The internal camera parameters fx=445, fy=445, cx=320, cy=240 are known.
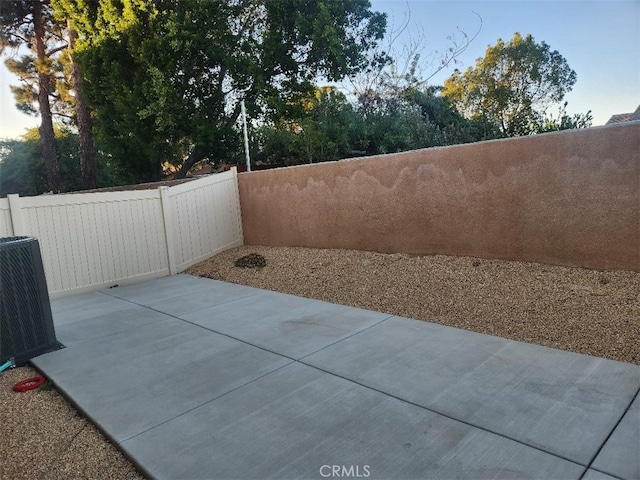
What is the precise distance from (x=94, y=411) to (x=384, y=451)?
213cm

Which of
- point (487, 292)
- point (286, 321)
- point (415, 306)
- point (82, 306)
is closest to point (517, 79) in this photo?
point (487, 292)

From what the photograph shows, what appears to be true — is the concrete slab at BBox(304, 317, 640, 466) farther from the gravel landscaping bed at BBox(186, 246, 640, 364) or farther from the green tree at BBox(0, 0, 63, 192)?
the green tree at BBox(0, 0, 63, 192)

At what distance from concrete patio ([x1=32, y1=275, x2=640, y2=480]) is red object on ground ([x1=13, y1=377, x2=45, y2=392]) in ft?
0.33

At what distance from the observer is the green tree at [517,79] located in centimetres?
2366

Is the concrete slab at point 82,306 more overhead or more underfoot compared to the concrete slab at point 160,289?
more overhead

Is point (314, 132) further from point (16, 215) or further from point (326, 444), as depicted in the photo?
point (326, 444)

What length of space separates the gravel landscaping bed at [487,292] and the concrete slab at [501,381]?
0.33 metres

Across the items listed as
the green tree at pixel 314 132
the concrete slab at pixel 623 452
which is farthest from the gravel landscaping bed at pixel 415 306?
the green tree at pixel 314 132

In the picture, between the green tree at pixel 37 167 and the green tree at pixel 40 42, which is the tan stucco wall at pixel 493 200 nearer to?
the green tree at pixel 40 42

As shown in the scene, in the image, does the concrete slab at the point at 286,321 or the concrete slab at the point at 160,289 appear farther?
the concrete slab at the point at 160,289

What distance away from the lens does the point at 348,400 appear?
3213 mm

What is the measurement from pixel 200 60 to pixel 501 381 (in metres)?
14.1

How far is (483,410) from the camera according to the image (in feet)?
9.76

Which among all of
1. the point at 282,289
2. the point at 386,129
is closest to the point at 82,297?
the point at 282,289
